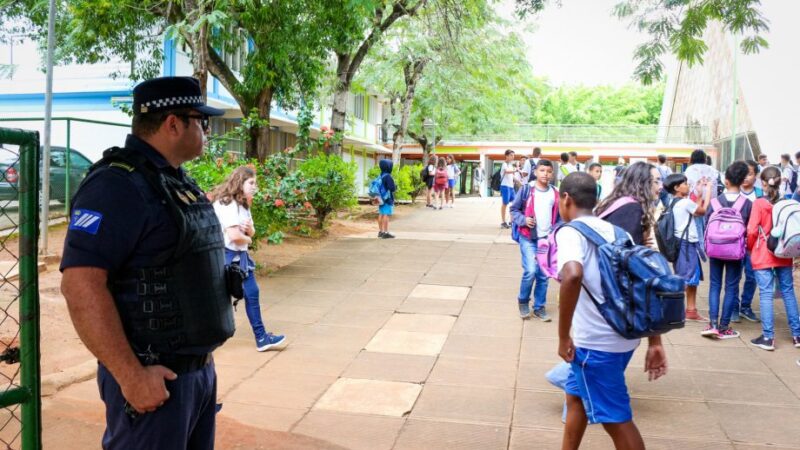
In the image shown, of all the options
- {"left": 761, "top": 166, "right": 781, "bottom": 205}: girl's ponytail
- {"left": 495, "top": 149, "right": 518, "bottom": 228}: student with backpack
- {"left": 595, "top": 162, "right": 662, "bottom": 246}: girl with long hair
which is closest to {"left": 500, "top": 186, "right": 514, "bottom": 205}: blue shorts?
{"left": 495, "top": 149, "right": 518, "bottom": 228}: student with backpack

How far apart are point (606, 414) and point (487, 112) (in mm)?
28132

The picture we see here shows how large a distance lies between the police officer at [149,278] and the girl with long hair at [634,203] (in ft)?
11.2

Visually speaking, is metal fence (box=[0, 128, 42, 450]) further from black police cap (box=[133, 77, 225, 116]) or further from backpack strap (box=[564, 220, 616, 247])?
backpack strap (box=[564, 220, 616, 247])

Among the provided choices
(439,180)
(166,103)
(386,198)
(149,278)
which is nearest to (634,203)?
(166,103)

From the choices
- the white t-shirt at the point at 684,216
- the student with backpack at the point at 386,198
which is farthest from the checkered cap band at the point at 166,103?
the student with backpack at the point at 386,198

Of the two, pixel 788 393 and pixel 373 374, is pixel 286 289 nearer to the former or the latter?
pixel 373 374

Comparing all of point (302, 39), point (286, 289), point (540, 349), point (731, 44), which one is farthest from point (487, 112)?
point (540, 349)

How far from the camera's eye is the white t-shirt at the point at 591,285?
3.20 m

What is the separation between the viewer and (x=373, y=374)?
5.51 meters

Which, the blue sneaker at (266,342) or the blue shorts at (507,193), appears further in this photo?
the blue shorts at (507,193)

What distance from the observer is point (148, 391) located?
2064 mm

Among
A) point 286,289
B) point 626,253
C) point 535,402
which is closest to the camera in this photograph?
point 626,253

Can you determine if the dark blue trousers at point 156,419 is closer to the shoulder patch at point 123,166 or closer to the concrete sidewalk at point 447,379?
the shoulder patch at point 123,166

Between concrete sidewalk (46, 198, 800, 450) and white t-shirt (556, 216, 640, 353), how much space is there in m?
1.19
